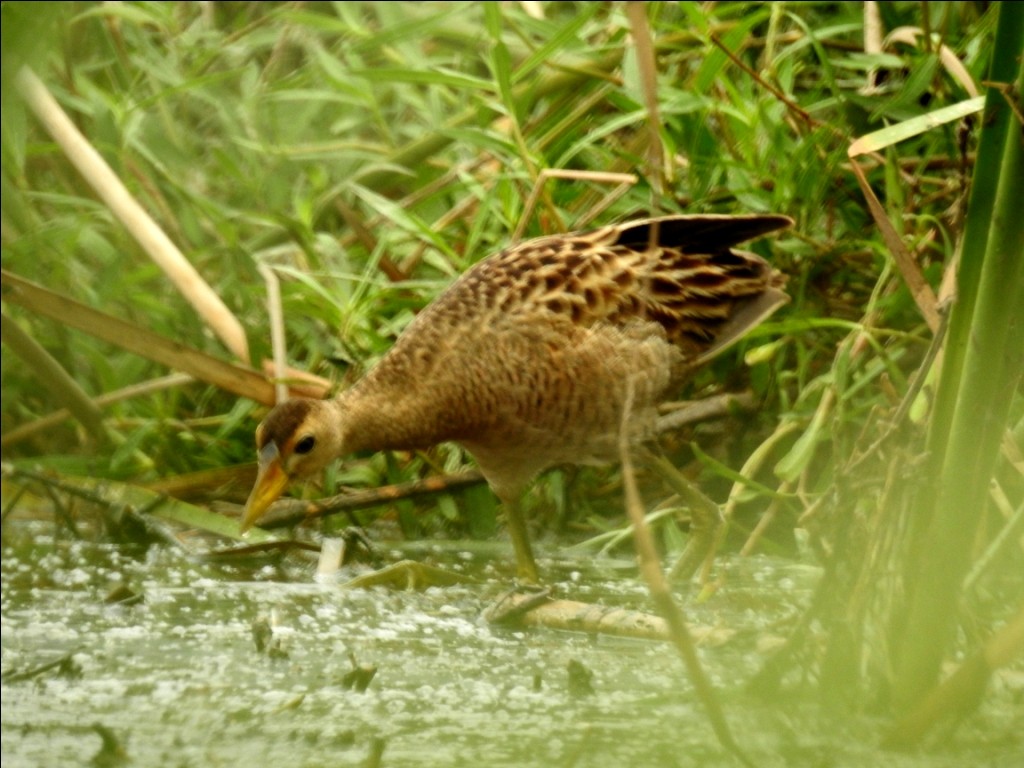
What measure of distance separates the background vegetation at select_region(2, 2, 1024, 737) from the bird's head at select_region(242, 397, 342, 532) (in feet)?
1.16

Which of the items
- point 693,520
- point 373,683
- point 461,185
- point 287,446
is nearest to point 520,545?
point 693,520

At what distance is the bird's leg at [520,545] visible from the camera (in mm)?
3158

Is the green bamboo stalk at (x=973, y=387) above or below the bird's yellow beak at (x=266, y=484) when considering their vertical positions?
above

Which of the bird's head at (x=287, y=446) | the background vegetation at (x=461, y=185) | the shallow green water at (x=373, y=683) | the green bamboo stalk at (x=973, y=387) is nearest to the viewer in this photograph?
the green bamboo stalk at (x=973, y=387)

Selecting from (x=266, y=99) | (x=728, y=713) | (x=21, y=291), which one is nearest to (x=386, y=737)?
(x=728, y=713)

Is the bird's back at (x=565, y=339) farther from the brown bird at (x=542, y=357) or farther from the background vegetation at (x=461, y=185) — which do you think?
the background vegetation at (x=461, y=185)

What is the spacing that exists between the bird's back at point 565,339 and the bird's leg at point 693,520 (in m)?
0.11

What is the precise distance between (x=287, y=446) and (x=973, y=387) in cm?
176

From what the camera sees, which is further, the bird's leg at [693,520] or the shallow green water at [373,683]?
the bird's leg at [693,520]

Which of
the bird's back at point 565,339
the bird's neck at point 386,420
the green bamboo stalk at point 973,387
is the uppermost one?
the green bamboo stalk at point 973,387

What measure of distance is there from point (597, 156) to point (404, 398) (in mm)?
1023

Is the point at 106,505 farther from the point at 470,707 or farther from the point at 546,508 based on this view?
the point at 470,707

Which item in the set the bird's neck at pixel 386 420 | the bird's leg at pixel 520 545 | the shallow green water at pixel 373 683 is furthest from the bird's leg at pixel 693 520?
the bird's neck at pixel 386 420

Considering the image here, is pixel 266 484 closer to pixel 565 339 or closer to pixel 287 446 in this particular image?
pixel 287 446
